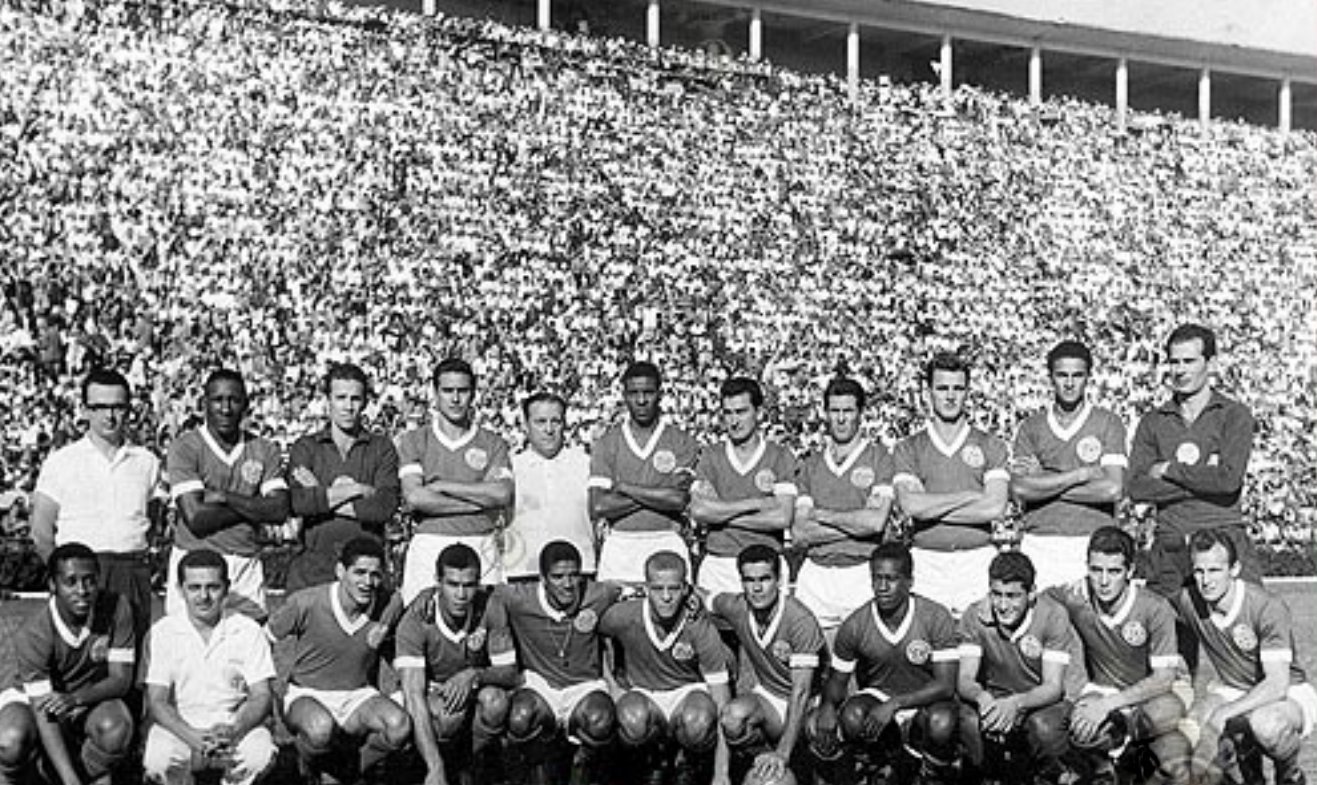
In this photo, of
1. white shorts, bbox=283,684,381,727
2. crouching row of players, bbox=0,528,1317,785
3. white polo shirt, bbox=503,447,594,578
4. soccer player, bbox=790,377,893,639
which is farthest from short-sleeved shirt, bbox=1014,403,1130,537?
white shorts, bbox=283,684,381,727

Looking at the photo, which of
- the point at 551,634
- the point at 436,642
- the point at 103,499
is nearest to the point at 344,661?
the point at 436,642

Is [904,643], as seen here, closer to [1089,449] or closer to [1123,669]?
[1123,669]

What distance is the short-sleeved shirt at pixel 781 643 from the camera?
6.60 metres

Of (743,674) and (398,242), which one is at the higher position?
(398,242)

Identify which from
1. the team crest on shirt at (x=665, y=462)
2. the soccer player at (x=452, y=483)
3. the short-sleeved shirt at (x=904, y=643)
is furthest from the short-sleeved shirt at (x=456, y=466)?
the short-sleeved shirt at (x=904, y=643)

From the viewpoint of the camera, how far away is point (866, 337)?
18.2 metres

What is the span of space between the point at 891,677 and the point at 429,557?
1.95 meters

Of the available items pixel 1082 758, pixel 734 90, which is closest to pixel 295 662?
pixel 1082 758

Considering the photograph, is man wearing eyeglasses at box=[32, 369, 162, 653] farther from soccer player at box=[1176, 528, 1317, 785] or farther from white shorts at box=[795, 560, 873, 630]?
soccer player at box=[1176, 528, 1317, 785]

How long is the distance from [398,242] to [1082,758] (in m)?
11.5

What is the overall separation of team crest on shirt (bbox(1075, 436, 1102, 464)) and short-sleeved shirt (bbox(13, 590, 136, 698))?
12.3ft

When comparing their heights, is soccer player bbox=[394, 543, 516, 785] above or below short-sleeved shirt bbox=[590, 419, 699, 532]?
below

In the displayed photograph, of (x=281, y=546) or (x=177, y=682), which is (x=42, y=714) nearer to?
(x=177, y=682)

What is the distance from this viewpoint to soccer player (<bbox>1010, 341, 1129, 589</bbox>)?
7012 mm
